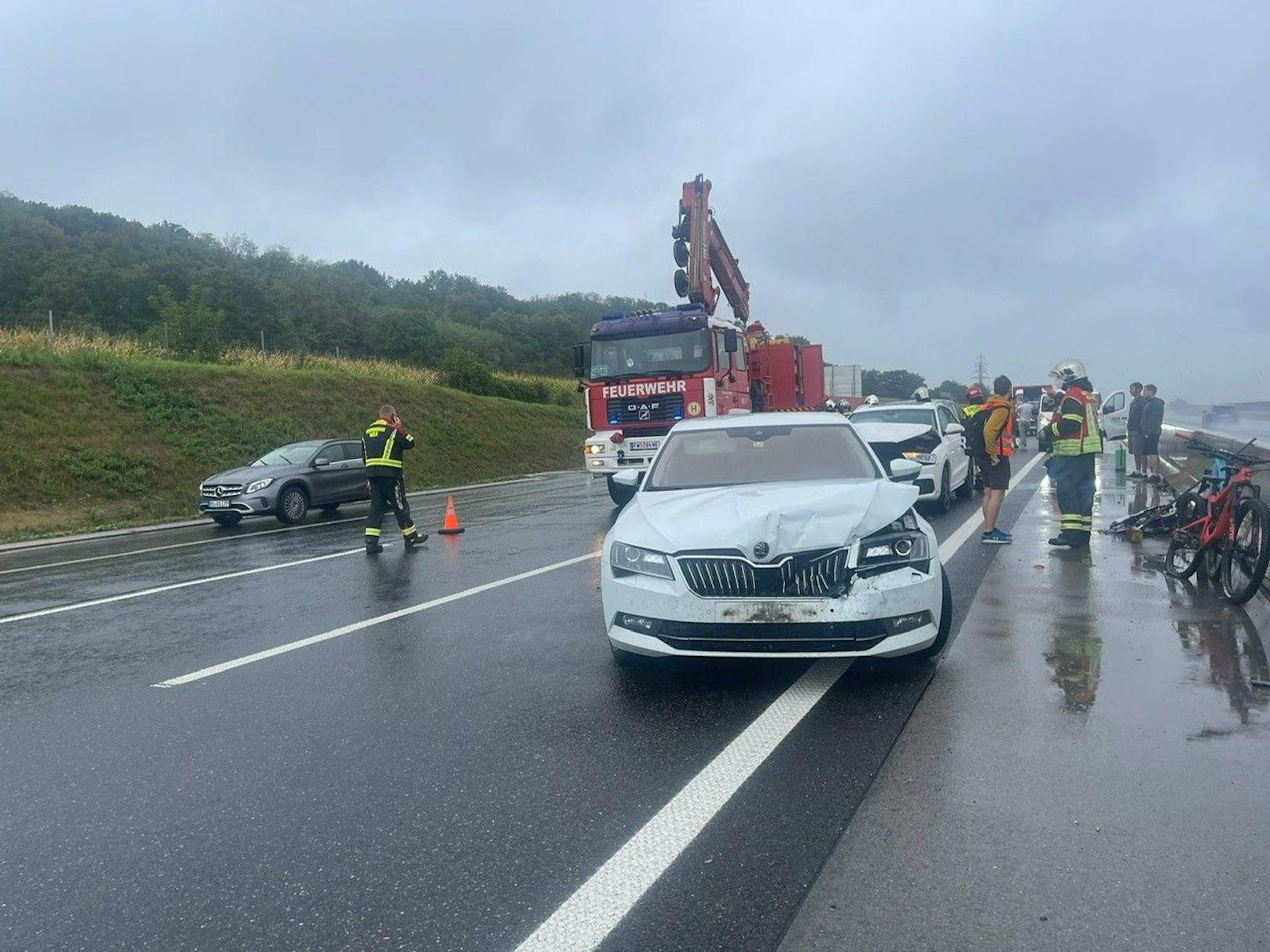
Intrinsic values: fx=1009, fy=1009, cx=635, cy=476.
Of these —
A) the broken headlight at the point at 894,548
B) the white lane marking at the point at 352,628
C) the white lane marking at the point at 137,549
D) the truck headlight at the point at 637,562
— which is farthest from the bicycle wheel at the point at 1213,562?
the white lane marking at the point at 137,549

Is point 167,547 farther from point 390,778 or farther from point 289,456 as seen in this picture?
point 390,778

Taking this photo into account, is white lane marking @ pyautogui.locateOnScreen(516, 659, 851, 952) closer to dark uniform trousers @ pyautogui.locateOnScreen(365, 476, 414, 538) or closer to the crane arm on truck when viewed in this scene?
dark uniform trousers @ pyautogui.locateOnScreen(365, 476, 414, 538)

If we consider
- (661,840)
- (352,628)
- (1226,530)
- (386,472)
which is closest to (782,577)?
(661,840)

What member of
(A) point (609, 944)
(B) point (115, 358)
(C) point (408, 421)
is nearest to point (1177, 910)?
(A) point (609, 944)

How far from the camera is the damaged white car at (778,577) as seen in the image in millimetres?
5273

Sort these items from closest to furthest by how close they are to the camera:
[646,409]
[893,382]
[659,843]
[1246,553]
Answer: [659,843] < [1246,553] < [646,409] < [893,382]

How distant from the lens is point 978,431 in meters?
11.3

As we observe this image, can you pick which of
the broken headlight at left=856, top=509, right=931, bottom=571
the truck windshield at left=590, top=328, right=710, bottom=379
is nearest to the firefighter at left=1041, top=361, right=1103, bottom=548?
the broken headlight at left=856, top=509, right=931, bottom=571

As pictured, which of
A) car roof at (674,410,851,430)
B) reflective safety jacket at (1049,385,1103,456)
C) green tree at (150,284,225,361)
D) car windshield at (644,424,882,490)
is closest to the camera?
car windshield at (644,424,882,490)

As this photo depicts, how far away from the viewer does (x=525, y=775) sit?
174 inches

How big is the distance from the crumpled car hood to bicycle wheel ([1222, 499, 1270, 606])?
2.84m

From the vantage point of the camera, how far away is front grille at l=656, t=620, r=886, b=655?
17.2 ft

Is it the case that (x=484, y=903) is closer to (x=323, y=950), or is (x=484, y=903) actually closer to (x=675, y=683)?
(x=323, y=950)

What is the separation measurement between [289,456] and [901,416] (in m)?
10.9
